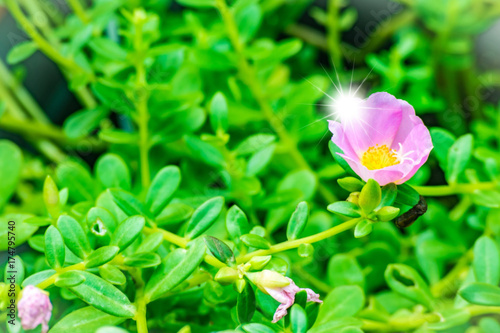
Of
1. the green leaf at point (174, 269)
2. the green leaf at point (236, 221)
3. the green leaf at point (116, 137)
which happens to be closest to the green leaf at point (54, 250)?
the green leaf at point (174, 269)

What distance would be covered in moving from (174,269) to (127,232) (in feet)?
0.25

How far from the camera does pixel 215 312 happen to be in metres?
0.77

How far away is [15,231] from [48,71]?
867 millimetres

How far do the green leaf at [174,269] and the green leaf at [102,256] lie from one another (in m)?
0.07

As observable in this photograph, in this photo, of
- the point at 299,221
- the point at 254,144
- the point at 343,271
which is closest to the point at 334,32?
the point at 254,144

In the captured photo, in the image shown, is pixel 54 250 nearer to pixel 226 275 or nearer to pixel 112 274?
pixel 112 274

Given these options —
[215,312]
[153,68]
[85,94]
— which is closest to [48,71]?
[85,94]

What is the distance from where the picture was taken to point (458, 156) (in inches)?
31.2

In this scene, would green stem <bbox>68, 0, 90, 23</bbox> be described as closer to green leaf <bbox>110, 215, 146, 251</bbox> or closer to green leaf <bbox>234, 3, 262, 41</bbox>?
green leaf <bbox>234, 3, 262, 41</bbox>

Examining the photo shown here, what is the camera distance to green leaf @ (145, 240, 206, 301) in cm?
61

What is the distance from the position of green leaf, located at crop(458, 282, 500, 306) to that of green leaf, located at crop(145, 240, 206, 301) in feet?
1.16

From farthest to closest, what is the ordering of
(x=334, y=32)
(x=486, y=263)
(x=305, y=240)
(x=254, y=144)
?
(x=334, y=32)
(x=254, y=144)
(x=486, y=263)
(x=305, y=240)

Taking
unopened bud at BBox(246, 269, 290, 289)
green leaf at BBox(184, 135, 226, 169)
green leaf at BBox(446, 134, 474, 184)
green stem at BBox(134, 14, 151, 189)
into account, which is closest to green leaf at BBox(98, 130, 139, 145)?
green stem at BBox(134, 14, 151, 189)

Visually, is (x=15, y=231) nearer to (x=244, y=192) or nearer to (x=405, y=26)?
(x=244, y=192)
